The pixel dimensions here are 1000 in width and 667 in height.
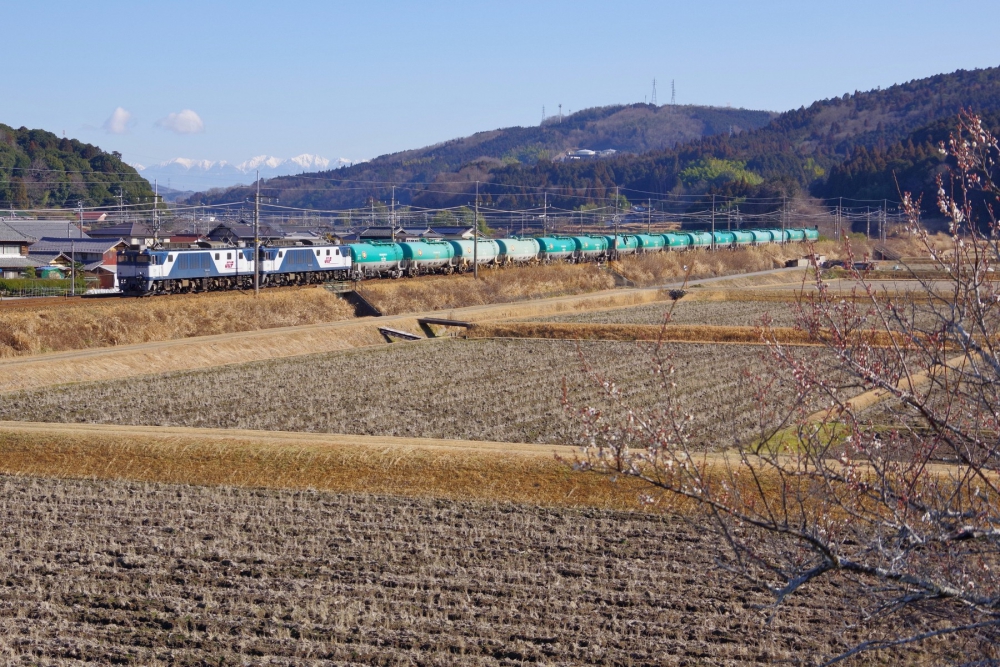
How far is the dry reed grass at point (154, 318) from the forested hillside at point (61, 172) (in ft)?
300

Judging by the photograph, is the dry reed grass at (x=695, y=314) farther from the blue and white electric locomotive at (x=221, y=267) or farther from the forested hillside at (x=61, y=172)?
the forested hillside at (x=61, y=172)

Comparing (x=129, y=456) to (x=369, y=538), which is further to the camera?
(x=129, y=456)

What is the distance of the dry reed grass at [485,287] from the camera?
58.2 metres

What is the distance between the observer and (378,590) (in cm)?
1430

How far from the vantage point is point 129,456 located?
22250 mm

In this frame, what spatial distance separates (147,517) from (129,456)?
4341 millimetres

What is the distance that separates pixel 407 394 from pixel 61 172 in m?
121

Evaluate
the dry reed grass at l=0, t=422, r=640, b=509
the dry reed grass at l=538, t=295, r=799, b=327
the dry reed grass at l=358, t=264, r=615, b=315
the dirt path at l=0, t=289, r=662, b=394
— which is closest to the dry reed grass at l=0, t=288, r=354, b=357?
the dirt path at l=0, t=289, r=662, b=394

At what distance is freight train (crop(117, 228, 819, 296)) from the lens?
5056 centimetres

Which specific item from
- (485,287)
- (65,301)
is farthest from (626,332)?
(65,301)

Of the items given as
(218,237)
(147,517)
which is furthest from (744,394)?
(218,237)

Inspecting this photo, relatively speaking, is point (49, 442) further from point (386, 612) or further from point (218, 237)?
point (218, 237)

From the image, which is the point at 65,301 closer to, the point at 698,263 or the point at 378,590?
the point at 378,590

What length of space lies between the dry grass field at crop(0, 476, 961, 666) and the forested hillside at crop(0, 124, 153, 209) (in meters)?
125
